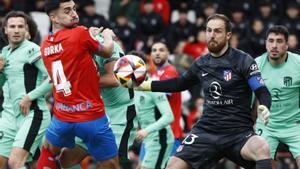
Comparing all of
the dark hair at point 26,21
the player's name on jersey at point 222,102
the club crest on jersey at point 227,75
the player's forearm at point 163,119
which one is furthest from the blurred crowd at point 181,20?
the club crest on jersey at point 227,75

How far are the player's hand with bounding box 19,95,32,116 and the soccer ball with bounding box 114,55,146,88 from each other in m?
1.60

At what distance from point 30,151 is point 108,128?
166cm

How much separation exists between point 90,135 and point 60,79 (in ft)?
2.25

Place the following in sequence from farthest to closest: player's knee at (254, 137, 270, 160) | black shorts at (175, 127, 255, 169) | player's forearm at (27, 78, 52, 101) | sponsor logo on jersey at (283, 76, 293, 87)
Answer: sponsor logo on jersey at (283, 76, 293, 87)
player's forearm at (27, 78, 52, 101)
black shorts at (175, 127, 255, 169)
player's knee at (254, 137, 270, 160)

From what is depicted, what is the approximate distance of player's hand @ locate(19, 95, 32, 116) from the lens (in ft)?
33.6

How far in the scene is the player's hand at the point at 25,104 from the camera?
1024 cm

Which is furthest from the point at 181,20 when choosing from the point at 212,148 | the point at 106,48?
the point at 106,48

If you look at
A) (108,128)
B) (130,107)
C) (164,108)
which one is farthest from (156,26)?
(108,128)

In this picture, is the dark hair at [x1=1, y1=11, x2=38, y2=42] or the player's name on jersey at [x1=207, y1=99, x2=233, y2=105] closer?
the player's name on jersey at [x1=207, y1=99, x2=233, y2=105]

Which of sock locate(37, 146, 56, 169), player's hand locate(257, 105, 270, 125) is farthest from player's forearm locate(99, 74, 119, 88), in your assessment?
player's hand locate(257, 105, 270, 125)

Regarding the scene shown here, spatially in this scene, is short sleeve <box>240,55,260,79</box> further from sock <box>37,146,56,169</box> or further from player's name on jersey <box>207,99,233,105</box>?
sock <box>37,146,56,169</box>

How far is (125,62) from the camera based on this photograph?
9148mm

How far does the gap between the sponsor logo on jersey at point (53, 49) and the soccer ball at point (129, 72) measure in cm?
69

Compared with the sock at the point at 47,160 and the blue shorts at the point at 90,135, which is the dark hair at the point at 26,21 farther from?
the sock at the point at 47,160
